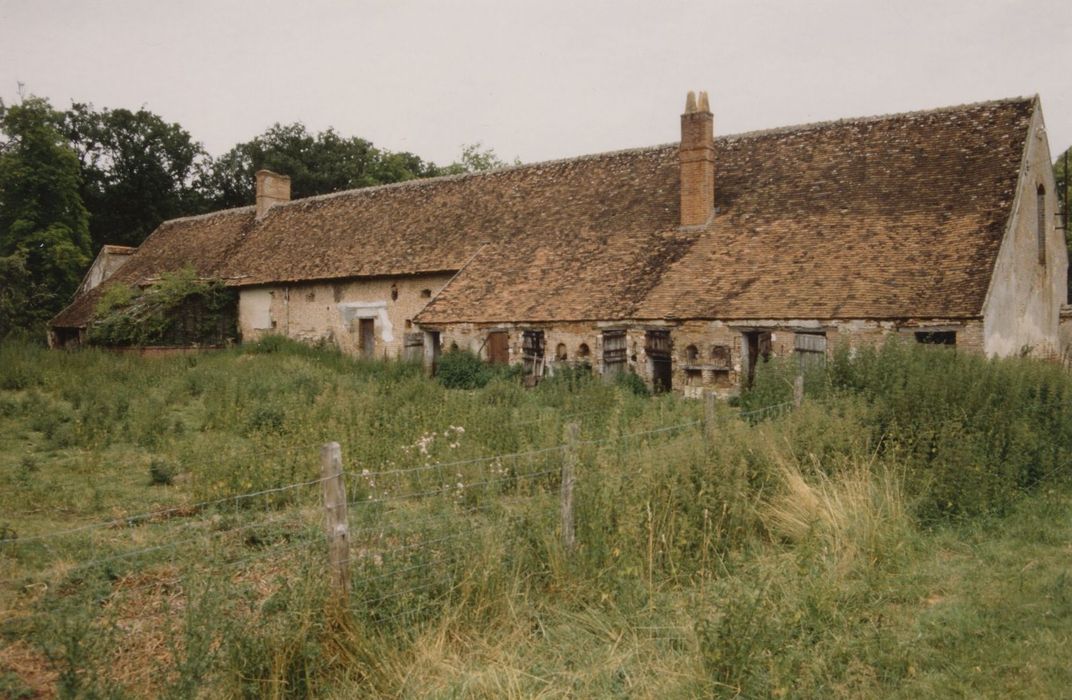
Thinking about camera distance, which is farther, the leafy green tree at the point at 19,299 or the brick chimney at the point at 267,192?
the brick chimney at the point at 267,192

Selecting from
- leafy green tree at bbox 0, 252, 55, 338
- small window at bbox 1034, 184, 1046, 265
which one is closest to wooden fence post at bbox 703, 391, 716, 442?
small window at bbox 1034, 184, 1046, 265

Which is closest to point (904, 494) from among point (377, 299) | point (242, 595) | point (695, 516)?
point (695, 516)

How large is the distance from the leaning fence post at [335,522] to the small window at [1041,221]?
63.5 feet

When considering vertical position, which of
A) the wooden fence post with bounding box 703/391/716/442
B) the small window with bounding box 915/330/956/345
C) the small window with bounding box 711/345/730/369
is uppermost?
the small window with bounding box 915/330/956/345

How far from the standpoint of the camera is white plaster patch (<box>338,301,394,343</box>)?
25.1 meters

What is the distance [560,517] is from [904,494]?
3.95m

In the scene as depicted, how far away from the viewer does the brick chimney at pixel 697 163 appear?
65.9 ft

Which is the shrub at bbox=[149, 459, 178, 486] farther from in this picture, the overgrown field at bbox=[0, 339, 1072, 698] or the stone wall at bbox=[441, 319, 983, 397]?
the stone wall at bbox=[441, 319, 983, 397]

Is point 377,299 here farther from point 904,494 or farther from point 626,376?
point 904,494

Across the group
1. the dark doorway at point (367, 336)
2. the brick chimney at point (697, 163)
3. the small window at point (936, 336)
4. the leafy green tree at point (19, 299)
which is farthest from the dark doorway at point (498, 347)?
the leafy green tree at point (19, 299)

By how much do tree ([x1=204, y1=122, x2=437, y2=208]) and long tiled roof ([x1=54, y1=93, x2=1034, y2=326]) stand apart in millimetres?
23047

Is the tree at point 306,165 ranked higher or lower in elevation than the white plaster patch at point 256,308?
higher

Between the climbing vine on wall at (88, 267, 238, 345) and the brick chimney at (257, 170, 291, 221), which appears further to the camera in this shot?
the brick chimney at (257, 170, 291, 221)

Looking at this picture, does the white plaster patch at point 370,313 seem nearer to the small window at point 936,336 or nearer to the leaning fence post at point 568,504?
the small window at point 936,336
